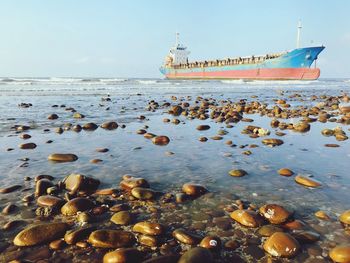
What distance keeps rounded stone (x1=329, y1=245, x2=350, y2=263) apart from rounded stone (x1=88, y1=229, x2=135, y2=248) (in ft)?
6.96

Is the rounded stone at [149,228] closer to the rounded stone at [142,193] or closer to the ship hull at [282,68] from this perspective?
the rounded stone at [142,193]

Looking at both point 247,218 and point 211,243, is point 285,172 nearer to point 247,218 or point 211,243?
point 247,218

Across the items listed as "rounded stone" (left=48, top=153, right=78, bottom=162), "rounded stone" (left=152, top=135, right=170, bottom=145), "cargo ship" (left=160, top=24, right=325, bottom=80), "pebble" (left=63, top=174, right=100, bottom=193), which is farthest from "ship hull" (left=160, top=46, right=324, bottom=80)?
"pebble" (left=63, top=174, right=100, bottom=193)

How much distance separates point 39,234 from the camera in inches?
136

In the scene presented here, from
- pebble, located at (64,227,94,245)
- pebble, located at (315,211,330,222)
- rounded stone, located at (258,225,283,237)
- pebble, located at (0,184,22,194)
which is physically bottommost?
pebble, located at (315,211,330,222)

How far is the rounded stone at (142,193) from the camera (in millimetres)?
4598

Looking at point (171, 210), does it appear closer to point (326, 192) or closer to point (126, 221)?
point (126, 221)

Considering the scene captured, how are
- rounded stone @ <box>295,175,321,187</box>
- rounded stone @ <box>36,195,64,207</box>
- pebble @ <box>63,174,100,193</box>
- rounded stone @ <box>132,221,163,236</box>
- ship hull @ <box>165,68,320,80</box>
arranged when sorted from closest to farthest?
rounded stone @ <box>132,221,163,236</box>
rounded stone @ <box>36,195,64,207</box>
pebble @ <box>63,174,100,193</box>
rounded stone @ <box>295,175,321,187</box>
ship hull @ <box>165,68,320,80</box>

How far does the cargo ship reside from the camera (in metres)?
57.0

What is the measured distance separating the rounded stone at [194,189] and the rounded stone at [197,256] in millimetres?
1671

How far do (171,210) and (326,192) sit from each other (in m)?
2.57

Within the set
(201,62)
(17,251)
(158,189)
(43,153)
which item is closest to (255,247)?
(158,189)

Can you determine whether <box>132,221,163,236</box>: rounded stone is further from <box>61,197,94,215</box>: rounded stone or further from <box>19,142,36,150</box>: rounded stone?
<box>19,142,36,150</box>: rounded stone

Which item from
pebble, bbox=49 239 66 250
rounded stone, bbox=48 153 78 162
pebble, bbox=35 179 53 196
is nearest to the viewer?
pebble, bbox=49 239 66 250
